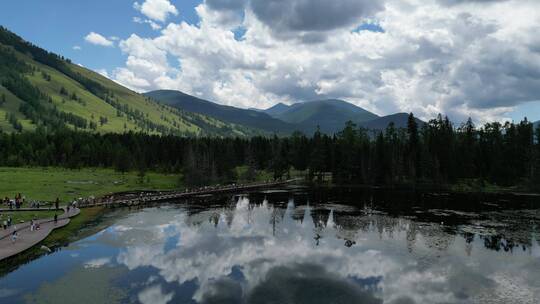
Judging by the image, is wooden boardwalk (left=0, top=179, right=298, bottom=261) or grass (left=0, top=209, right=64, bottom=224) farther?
grass (left=0, top=209, right=64, bottom=224)

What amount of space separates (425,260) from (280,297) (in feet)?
83.5

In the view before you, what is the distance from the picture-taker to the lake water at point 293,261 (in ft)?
141

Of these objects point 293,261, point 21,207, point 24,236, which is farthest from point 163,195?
point 293,261

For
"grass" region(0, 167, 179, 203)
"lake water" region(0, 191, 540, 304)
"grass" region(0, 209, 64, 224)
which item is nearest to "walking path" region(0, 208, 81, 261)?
"grass" region(0, 209, 64, 224)

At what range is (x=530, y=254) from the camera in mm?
60812

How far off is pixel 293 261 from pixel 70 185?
105 m

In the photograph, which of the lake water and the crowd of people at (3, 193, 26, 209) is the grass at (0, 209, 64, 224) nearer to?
the crowd of people at (3, 193, 26, 209)

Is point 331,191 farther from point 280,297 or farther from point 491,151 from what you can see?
point 280,297

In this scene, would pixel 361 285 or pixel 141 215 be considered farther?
pixel 141 215

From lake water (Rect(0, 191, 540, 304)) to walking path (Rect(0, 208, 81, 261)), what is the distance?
4.39 metres

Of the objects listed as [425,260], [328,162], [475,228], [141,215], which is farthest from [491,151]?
[141,215]

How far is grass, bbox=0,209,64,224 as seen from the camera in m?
76.8

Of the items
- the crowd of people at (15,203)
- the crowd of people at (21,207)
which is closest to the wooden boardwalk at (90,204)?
the crowd of people at (21,207)

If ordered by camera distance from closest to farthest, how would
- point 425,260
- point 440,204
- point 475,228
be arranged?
point 425,260 < point 475,228 < point 440,204
